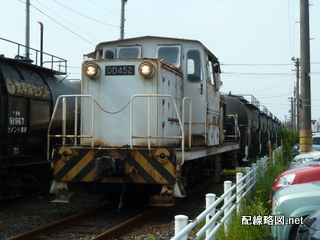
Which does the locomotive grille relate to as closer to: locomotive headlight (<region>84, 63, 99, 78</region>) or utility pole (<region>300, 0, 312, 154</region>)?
locomotive headlight (<region>84, 63, 99, 78</region>)

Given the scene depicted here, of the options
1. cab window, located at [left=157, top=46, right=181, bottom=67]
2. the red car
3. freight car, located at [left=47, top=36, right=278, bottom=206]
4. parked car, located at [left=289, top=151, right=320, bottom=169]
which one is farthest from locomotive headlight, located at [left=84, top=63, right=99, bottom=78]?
parked car, located at [left=289, top=151, right=320, bottom=169]

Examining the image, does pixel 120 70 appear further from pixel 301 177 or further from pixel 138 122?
pixel 301 177

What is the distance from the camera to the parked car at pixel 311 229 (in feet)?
14.9

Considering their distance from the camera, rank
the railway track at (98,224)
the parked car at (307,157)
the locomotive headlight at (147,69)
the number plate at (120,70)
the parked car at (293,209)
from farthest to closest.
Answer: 1. the parked car at (307,157)
2. the number plate at (120,70)
3. the locomotive headlight at (147,69)
4. the railway track at (98,224)
5. the parked car at (293,209)

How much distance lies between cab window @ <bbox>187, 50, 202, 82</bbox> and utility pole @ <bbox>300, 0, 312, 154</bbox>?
14.7 feet

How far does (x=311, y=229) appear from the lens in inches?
185

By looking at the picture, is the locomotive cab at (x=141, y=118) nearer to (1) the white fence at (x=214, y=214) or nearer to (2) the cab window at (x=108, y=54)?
(2) the cab window at (x=108, y=54)

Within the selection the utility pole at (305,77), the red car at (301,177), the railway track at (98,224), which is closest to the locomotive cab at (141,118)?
the railway track at (98,224)

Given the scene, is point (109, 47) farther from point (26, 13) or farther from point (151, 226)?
point (26, 13)

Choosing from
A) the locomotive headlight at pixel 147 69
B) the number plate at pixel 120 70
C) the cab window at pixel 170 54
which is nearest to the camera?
the locomotive headlight at pixel 147 69

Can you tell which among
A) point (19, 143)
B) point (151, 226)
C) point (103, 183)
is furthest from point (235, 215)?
point (19, 143)

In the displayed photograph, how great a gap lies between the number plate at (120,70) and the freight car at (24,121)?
2671mm

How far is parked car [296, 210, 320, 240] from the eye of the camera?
454cm

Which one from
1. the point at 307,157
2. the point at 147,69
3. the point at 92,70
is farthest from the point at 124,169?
the point at 307,157
